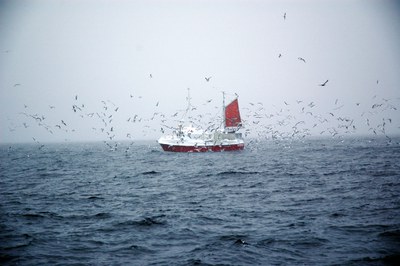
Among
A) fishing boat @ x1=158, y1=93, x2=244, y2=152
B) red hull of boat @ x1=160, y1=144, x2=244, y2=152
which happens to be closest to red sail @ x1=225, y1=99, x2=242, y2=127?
fishing boat @ x1=158, y1=93, x2=244, y2=152

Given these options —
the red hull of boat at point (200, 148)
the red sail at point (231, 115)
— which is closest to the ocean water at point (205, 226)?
the red hull of boat at point (200, 148)

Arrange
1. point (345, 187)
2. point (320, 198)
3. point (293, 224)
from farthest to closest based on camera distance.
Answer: point (345, 187)
point (320, 198)
point (293, 224)

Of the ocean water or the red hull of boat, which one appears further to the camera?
the red hull of boat

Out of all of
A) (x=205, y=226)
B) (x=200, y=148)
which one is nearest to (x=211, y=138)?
(x=200, y=148)

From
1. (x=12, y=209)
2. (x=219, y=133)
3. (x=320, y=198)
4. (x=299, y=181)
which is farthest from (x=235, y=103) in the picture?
(x=12, y=209)

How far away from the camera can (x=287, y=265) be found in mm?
9000

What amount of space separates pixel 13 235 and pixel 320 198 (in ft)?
54.6

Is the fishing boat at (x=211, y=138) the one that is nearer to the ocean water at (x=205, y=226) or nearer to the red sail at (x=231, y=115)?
the red sail at (x=231, y=115)

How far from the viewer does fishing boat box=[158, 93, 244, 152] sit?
70000mm

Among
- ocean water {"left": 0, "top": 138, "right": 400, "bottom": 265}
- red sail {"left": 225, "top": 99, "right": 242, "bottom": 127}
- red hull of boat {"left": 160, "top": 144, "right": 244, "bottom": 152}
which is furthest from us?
red sail {"left": 225, "top": 99, "right": 242, "bottom": 127}

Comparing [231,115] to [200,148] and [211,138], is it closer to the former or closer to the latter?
[211,138]

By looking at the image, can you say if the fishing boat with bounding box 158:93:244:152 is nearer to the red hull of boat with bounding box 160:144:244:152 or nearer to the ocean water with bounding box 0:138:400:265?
the red hull of boat with bounding box 160:144:244:152

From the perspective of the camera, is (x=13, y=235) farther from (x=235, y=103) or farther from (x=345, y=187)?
(x=235, y=103)

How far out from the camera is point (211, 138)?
7325 cm
